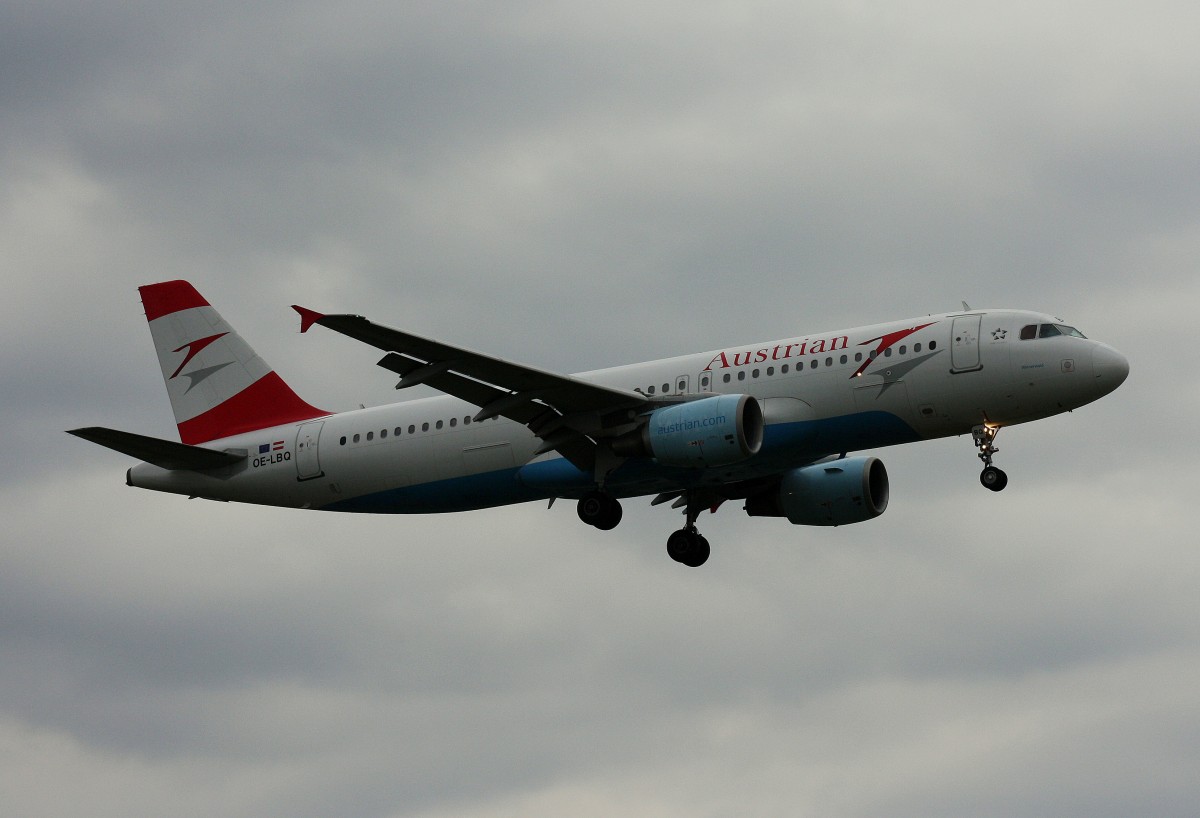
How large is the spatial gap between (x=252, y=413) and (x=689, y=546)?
14.2 m

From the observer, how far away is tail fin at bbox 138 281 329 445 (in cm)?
5281

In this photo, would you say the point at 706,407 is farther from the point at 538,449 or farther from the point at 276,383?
the point at 276,383

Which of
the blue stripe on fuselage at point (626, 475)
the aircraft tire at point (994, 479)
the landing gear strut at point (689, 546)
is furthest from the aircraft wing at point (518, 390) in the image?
the aircraft tire at point (994, 479)

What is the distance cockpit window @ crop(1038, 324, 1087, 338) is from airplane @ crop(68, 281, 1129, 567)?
53 millimetres

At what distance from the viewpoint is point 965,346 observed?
42.8 metres

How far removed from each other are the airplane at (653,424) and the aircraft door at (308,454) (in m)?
0.05

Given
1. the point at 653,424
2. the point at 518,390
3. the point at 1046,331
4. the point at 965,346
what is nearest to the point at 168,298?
the point at 518,390

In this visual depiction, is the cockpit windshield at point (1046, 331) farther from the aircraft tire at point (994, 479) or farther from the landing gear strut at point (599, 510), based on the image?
the landing gear strut at point (599, 510)

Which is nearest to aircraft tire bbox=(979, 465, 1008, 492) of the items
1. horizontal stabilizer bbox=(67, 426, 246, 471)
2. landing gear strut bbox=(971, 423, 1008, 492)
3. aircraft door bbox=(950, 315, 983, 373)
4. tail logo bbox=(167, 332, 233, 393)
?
landing gear strut bbox=(971, 423, 1008, 492)

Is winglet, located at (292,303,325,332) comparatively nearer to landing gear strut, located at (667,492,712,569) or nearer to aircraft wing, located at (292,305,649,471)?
aircraft wing, located at (292,305,649,471)

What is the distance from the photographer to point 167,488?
51531 millimetres

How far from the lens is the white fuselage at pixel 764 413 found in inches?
1673

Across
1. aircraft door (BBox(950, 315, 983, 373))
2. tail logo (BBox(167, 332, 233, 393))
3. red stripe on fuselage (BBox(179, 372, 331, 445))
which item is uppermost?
tail logo (BBox(167, 332, 233, 393))

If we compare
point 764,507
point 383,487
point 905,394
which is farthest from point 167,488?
point 905,394
